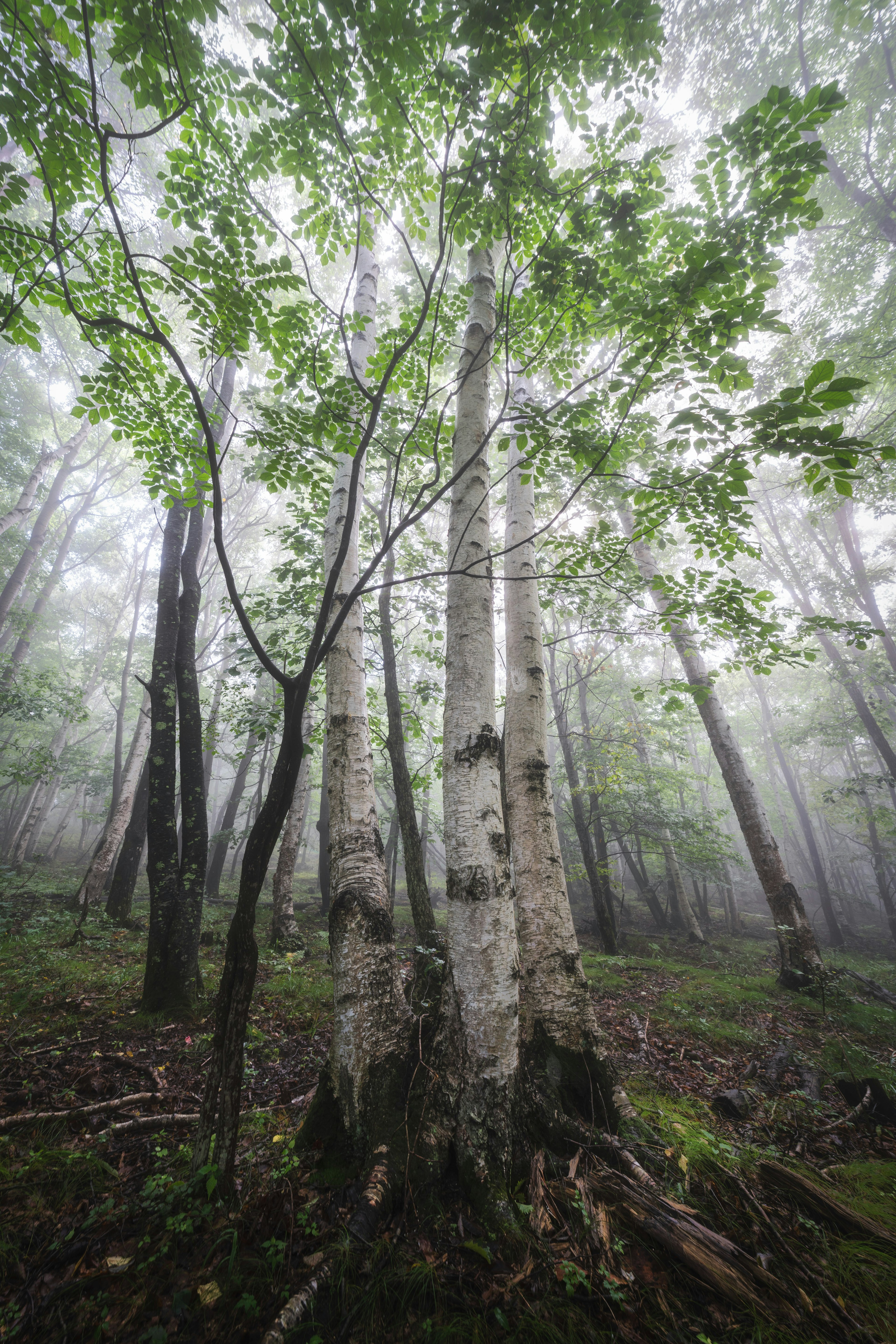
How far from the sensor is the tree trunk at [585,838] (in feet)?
29.1

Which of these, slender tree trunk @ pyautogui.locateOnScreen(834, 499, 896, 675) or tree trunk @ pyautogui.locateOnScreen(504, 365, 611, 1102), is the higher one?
slender tree trunk @ pyautogui.locateOnScreen(834, 499, 896, 675)

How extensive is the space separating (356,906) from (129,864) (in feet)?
26.4

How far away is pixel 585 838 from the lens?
924 cm

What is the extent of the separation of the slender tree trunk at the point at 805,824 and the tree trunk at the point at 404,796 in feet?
59.2

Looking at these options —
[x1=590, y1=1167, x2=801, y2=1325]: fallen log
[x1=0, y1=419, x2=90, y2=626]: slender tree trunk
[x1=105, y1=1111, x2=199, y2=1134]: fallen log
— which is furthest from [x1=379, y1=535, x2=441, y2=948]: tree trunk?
[x1=0, y1=419, x2=90, y2=626]: slender tree trunk

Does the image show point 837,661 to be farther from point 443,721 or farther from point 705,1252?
point 705,1252

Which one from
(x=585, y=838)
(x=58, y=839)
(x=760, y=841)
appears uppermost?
(x=58, y=839)

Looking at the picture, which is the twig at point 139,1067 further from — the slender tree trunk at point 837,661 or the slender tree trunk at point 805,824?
the slender tree trunk at point 805,824

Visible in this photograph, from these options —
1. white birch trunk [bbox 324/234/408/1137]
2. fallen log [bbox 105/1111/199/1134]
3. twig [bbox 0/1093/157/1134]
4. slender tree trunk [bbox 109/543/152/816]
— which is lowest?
fallen log [bbox 105/1111/199/1134]

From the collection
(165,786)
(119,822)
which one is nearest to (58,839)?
(119,822)

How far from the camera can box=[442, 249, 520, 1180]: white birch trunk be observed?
7.54 ft

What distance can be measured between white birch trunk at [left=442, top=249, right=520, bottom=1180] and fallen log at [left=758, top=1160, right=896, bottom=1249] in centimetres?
138

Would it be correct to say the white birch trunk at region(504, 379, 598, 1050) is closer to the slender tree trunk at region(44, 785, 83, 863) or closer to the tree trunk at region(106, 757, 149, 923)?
the tree trunk at region(106, 757, 149, 923)

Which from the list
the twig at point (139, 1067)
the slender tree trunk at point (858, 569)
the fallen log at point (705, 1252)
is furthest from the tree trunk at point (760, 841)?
the slender tree trunk at point (858, 569)
